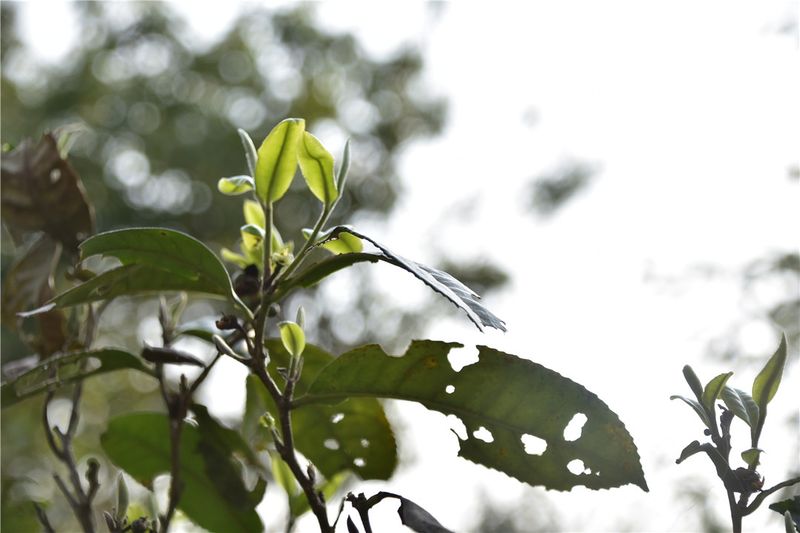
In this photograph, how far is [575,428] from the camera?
1.58 feet

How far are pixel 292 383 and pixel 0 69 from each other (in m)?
7.13

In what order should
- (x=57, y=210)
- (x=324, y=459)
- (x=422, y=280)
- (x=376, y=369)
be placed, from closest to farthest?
(x=422, y=280) < (x=376, y=369) < (x=324, y=459) < (x=57, y=210)

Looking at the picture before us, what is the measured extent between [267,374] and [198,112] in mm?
6256

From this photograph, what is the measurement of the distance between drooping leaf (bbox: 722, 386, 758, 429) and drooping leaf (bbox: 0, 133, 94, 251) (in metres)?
0.57

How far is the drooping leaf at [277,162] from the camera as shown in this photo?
1.75 feet

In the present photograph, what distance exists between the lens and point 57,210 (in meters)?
0.76

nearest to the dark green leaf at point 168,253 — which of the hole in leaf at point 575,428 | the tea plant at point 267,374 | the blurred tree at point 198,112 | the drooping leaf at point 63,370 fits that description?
the tea plant at point 267,374

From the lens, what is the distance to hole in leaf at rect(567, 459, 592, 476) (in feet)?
1.58

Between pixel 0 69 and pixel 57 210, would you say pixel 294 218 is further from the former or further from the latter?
pixel 57 210

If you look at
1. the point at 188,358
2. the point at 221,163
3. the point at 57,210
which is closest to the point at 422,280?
the point at 188,358

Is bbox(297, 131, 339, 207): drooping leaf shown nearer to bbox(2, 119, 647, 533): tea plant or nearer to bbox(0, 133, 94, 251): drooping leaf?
bbox(2, 119, 647, 533): tea plant

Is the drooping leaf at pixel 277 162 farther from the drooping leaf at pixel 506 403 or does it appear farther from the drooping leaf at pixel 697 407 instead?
the drooping leaf at pixel 697 407

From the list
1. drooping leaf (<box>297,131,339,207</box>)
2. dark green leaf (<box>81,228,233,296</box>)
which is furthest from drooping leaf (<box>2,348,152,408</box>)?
drooping leaf (<box>297,131,339,207</box>)

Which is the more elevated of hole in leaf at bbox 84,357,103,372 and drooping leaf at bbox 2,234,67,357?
drooping leaf at bbox 2,234,67,357
